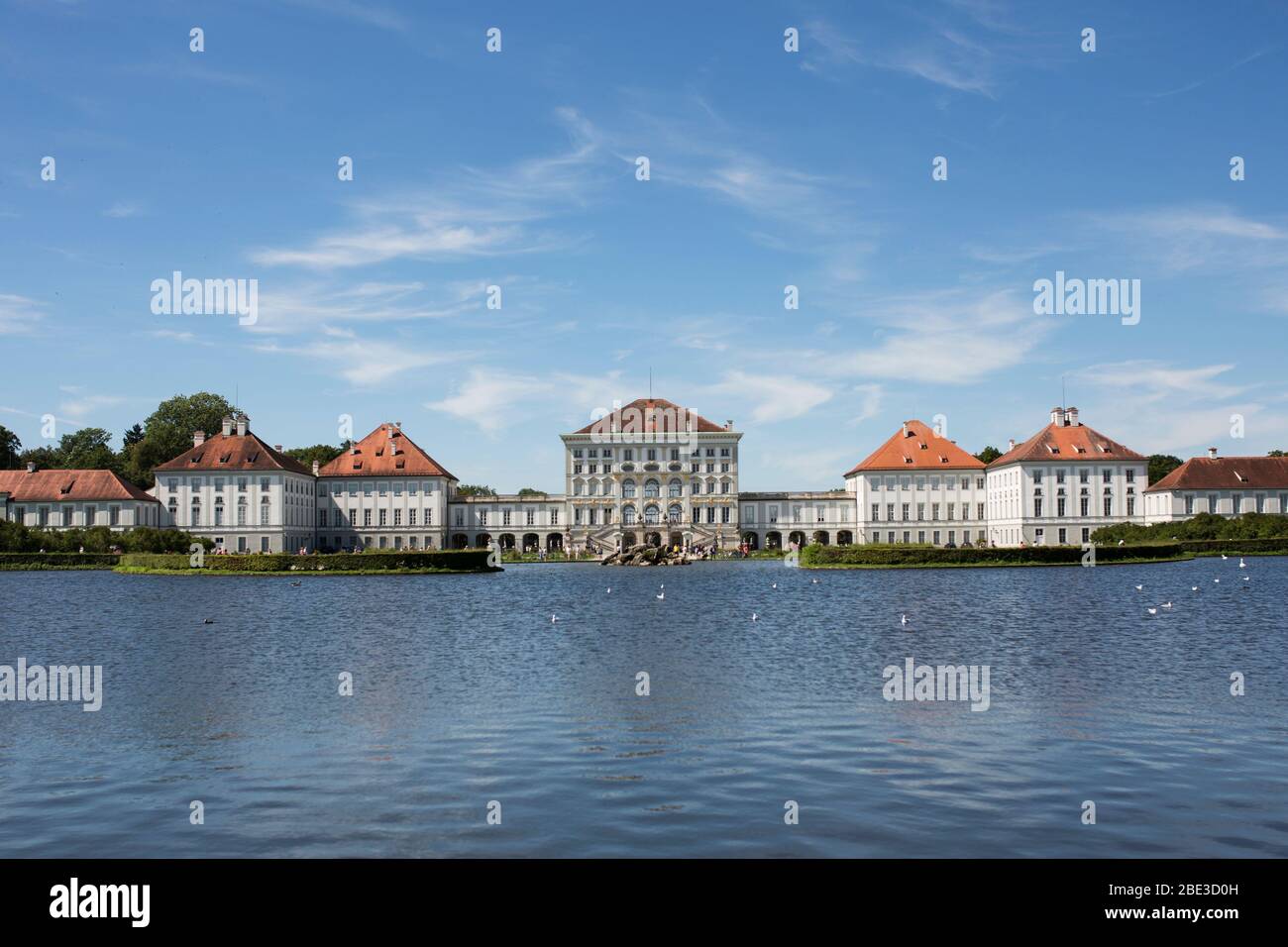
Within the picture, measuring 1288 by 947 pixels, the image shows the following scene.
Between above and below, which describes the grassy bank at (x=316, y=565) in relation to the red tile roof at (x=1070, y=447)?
below

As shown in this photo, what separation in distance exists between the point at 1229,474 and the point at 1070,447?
49.5 feet

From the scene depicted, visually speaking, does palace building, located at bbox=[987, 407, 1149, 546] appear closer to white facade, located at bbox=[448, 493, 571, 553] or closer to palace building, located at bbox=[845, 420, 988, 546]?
palace building, located at bbox=[845, 420, 988, 546]

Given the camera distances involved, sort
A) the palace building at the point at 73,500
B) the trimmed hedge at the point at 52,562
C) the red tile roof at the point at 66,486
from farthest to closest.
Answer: the red tile roof at the point at 66,486, the palace building at the point at 73,500, the trimmed hedge at the point at 52,562

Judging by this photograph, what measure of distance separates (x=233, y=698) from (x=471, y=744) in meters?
7.02

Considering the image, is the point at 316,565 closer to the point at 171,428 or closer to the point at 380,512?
the point at 380,512

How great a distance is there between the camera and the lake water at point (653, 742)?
11.4 m

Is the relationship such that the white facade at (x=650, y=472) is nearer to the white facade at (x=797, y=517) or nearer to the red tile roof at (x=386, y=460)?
the white facade at (x=797, y=517)

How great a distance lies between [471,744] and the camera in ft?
52.9

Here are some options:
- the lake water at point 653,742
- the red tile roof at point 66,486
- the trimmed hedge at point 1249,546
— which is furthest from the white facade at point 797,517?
the lake water at point 653,742

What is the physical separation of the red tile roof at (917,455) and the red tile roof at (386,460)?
44739 millimetres

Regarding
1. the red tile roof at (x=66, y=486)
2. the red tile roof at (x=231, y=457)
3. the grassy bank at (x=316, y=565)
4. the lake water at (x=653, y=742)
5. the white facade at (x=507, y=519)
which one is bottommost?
the lake water at (x=653, y=742)

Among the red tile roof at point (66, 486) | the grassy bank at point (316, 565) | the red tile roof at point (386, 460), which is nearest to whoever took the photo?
the grassy bank at point (316, 565)
